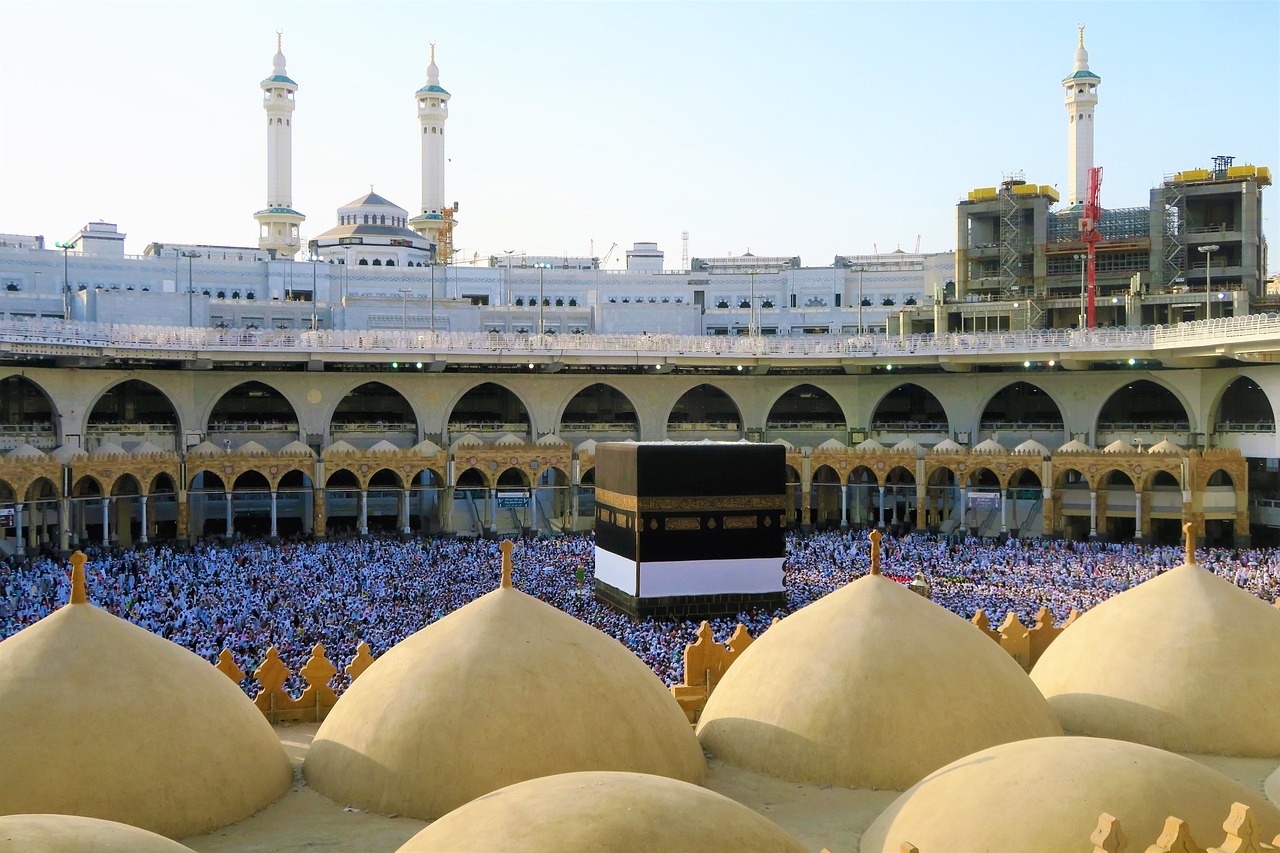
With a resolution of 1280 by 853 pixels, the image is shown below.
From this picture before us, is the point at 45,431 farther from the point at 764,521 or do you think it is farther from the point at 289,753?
the point at 289,753

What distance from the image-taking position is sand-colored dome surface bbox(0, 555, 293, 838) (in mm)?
6844

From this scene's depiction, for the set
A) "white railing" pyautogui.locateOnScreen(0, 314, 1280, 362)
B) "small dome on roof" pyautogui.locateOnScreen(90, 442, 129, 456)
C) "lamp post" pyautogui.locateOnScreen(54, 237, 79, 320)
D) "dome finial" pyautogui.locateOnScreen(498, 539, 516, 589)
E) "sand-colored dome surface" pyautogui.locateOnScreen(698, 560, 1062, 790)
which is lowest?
"sand-colored dome surface" pyautogui.locateOnScreen(698, 560, 1062, 790)

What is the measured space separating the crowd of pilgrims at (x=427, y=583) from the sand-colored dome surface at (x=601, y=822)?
9.98 m

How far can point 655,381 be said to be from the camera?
3872 cm

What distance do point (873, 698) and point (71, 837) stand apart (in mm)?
5065

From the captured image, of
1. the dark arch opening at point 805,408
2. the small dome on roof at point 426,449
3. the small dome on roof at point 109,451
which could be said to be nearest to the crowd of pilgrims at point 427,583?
the small dome on roof at point 109,451

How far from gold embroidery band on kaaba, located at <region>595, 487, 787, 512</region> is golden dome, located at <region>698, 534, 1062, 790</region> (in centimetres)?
1385

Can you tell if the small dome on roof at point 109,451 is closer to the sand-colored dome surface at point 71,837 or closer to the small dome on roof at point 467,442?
the small dome on roof at point 467,442

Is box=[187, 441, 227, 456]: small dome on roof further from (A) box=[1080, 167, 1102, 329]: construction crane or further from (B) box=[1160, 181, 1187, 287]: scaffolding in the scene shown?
(B) box=[1160, 181, 1187, 287]: scaffolding

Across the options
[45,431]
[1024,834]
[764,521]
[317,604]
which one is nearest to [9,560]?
[45,431]

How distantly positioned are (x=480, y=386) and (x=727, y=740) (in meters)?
33.5

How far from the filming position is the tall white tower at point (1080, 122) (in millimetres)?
48281

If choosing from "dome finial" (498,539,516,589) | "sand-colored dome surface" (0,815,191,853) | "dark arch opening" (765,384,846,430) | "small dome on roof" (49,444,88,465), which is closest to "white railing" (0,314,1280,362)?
"small dome on roof" (49,444,88,465)

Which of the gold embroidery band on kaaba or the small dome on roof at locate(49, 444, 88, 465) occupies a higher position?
the small dome on roof at locate(49, 444, 88, 465)
